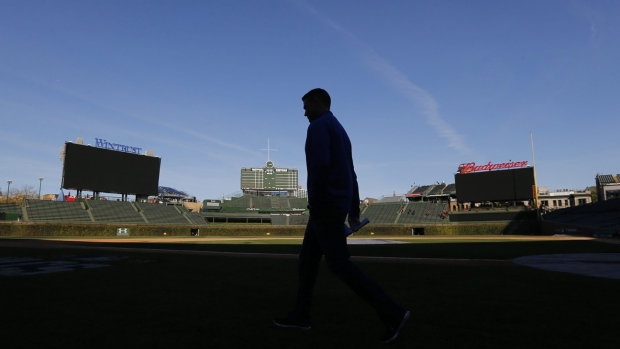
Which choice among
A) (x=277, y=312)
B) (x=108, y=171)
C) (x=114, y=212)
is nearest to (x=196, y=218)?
(x=114, y=212)

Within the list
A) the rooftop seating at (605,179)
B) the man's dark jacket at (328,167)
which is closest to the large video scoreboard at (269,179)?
the rooftop seating at (605,179)

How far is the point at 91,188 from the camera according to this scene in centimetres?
4425

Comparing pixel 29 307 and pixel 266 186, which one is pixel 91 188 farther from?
pixel 29 307

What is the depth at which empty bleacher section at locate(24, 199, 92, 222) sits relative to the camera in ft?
133

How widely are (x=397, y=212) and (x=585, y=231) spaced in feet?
82.0

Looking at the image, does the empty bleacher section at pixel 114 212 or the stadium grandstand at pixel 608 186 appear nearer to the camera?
the empty bleacher section at pixel 114 212

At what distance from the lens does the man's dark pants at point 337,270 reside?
2875 millimetres

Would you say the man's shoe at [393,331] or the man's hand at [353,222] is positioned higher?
the man's hand at [353,222]

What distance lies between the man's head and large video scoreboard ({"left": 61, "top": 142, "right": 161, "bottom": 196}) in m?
47.2

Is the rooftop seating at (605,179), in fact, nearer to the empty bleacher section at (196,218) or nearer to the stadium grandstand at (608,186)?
the stadium grandstand at (608,186)

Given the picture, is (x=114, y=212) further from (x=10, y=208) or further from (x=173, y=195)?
(x=173, y=195)

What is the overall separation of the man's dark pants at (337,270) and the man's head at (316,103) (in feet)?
3.33

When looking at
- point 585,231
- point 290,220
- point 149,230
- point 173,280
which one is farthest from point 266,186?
point 173,280

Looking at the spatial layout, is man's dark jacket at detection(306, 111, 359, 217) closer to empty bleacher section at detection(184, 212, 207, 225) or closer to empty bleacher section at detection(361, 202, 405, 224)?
empty bleacher section at detection(361, 202, 405, 224)
